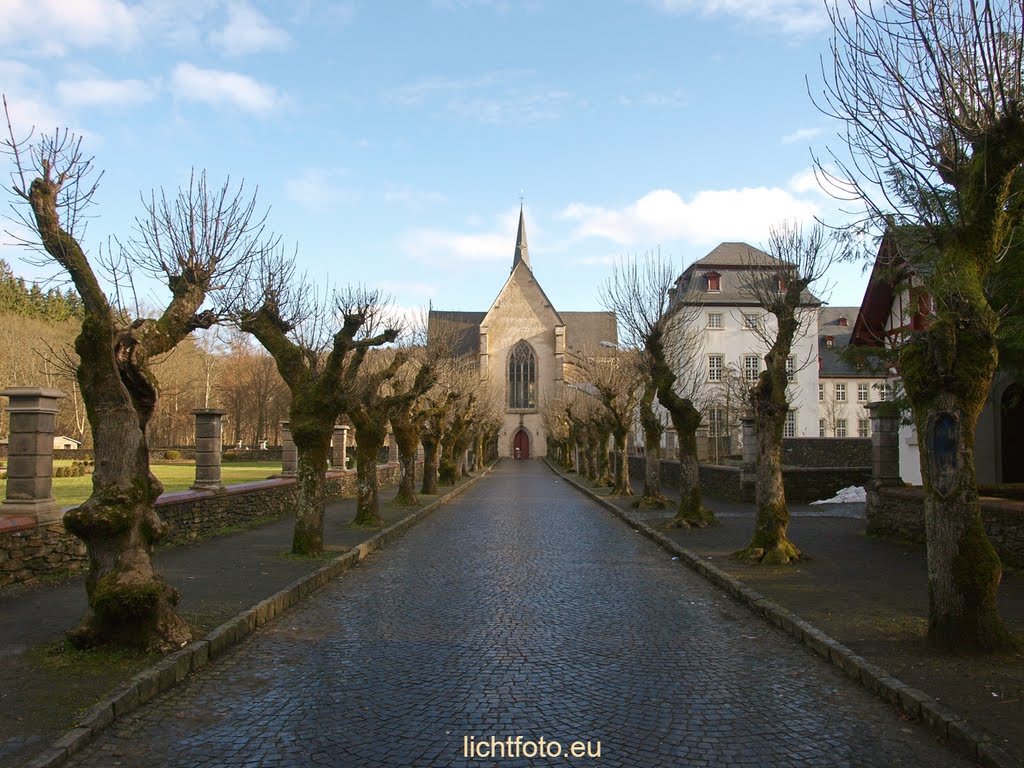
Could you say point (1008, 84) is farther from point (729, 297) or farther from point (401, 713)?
point (729, 297)

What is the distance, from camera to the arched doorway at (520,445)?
87062mm

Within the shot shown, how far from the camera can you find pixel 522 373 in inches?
3408

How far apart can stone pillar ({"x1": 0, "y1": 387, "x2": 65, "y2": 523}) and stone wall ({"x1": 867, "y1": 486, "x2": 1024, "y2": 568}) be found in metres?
11.4

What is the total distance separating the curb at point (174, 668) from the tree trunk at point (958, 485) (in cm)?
624

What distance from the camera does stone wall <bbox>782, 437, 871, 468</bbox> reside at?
41844 millimetres

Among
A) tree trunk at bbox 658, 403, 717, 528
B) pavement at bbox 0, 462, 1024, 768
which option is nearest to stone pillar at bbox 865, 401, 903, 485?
tree trunk at bbox 658, 403, 717, 528

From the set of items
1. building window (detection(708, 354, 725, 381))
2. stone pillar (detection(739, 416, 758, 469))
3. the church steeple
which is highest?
the church steeple

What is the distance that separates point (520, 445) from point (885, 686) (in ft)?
269

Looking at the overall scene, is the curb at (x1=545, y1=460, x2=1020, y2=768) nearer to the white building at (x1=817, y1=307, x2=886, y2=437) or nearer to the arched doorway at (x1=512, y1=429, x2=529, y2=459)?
the white building at (x1=817, y1=307, x2=886, y2=437)

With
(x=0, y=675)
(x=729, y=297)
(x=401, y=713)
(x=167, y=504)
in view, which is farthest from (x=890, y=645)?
(x=729, y=297)

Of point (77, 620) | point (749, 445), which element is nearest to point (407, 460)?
point (749, 445)

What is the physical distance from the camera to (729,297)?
65062mm

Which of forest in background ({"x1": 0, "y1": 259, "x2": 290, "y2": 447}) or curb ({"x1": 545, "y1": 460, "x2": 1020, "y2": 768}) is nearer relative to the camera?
curb ({"x1": 545, "y1": 460, "x2": 1020, "y2": 768})

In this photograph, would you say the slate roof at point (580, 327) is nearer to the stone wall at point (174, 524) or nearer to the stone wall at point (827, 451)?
the stone wall at point (827, 451)
